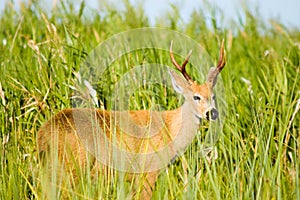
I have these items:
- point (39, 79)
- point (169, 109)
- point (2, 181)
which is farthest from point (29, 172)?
point (169, 109)

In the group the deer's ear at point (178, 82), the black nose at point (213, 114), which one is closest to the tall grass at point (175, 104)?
the black nose at point (213, 114)

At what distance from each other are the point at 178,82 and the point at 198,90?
0.15 meters

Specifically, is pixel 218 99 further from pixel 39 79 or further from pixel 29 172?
pixel 29 172

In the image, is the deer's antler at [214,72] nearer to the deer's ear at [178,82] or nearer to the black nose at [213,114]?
the deer's ear at [178,82]

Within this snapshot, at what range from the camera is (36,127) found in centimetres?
464

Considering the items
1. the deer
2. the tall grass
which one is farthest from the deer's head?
the tall grass

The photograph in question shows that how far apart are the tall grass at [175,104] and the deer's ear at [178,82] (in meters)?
0.25

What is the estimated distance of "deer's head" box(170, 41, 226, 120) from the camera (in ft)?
15.6

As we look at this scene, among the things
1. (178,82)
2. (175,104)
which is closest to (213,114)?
(178,82)

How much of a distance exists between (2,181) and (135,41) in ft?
6.70

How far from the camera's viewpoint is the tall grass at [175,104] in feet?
11.8

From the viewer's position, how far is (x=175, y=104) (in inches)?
203

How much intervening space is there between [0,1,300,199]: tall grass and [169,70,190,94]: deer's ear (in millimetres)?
248

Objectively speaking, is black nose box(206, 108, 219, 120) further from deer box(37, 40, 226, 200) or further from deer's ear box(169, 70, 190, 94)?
deer's ear box(169, 70, 190, 94)
